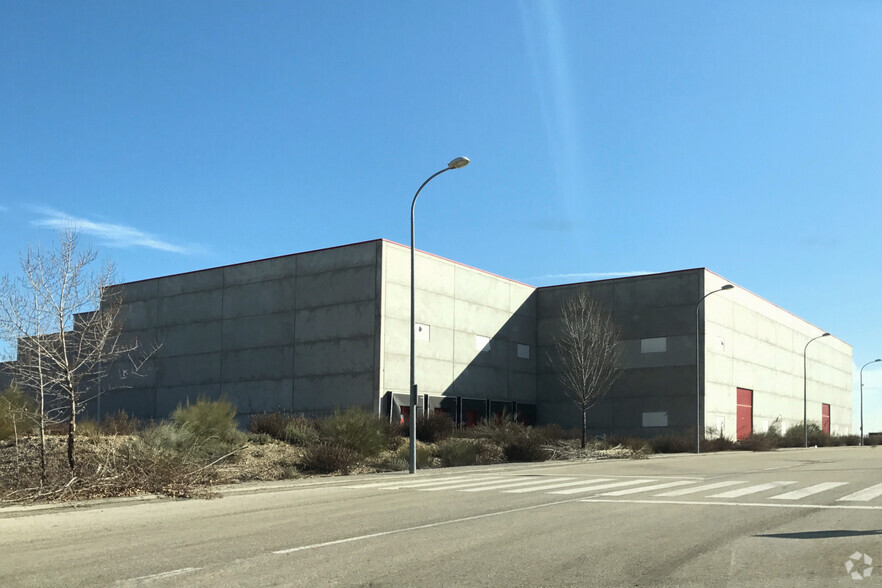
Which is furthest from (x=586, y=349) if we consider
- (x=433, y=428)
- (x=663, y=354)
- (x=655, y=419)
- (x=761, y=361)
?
(x=761, y=361)

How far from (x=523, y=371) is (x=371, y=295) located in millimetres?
14713

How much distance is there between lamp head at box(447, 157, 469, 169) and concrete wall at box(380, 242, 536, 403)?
18.6 m

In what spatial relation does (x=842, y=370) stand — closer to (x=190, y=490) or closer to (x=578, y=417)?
(x=578, y=417)

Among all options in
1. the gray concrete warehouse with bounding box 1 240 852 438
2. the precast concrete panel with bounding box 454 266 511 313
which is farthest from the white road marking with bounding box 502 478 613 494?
the precast concrete panel with bounding box 454 266 511 313

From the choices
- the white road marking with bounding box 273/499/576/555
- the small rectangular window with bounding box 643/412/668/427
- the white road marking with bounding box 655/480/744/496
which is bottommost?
the small rectangular window with bounding box 643/412/668/427

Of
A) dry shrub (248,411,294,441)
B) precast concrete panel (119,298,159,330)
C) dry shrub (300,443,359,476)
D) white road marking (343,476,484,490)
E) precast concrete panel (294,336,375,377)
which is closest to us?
white road marking (343,476,484,490)

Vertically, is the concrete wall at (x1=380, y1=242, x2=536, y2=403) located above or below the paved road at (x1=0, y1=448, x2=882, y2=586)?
above

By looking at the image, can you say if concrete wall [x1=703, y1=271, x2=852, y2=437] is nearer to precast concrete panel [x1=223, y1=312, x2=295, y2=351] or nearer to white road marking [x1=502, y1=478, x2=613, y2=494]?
precast concrete panel [x1=223, y1=312, x2=295, y2=351]

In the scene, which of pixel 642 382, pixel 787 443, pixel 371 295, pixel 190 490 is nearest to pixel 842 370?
pixel 787 443

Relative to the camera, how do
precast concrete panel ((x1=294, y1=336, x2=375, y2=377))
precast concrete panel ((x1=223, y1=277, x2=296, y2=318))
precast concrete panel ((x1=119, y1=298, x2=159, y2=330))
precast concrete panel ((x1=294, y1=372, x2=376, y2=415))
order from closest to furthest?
precast concrete panel ((x1=294, y1=372, x2=376, y2=415)) < precast concrete panel ((x1=294, y1=336, x2=375, y2=377)) < precast concrete panel ((x1=223, y1=277, x2=296, y2=318)) < precast concrete panel ((x1=119, y1=298, x2=159, y2=330))

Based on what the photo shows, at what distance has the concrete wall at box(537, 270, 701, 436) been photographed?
4867 centimetres

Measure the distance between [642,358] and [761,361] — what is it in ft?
40.6

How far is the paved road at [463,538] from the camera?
298 inches

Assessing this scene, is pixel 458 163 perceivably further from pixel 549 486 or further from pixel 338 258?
pixel 338 258
